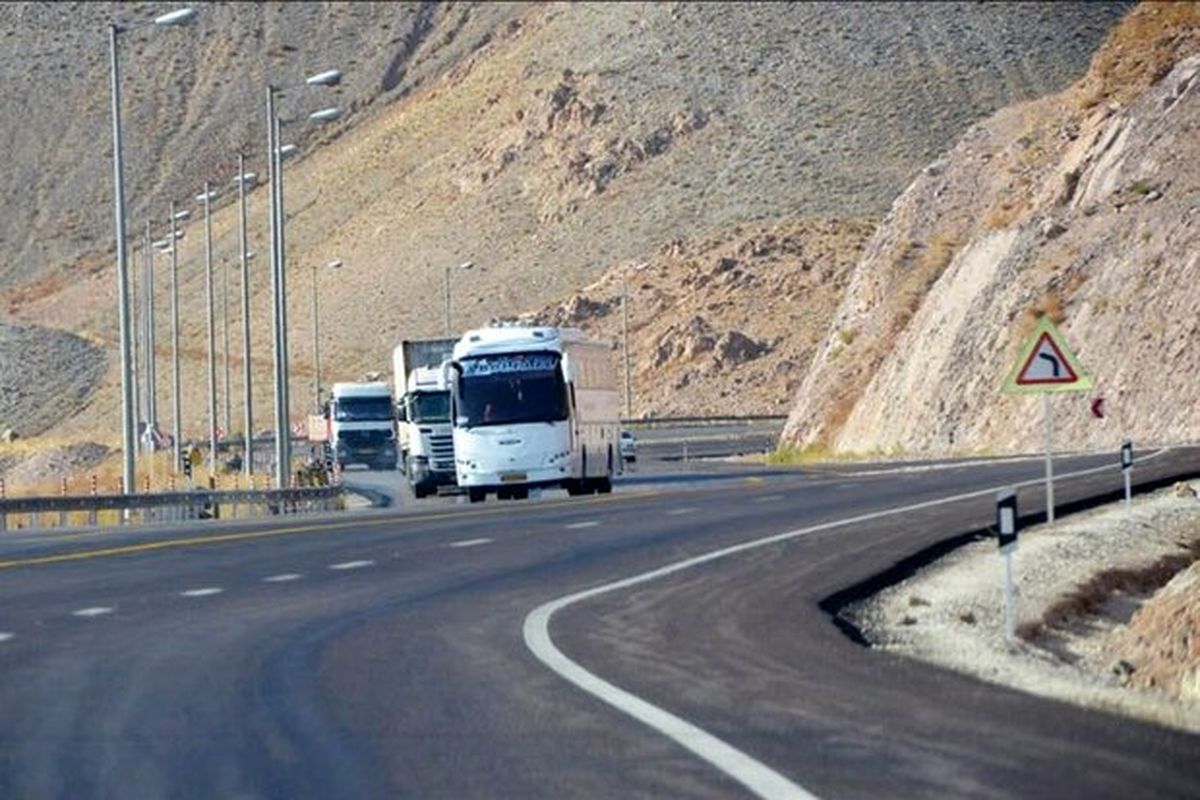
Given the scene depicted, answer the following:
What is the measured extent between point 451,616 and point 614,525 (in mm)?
13969

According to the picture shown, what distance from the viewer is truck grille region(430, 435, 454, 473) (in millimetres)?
63688

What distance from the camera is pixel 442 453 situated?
64.0 m

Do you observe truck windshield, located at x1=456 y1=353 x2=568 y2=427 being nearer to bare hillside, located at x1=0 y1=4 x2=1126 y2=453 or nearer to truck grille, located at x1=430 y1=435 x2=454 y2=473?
truck grille, located at x1=430 y1=435 x2=454 y2=473

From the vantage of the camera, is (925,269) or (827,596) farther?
(925,269)

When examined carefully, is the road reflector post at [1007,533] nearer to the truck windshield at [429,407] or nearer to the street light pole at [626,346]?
the truck windshield at [429,407]

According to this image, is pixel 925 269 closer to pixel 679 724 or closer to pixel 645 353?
pixel 645 353

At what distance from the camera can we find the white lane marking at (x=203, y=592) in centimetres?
2475

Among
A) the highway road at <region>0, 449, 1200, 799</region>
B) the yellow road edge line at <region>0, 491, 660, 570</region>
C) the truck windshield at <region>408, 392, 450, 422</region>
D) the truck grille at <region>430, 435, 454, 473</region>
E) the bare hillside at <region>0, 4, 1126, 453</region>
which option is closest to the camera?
the highway road at <region>0, 449, 1200, 799</region>

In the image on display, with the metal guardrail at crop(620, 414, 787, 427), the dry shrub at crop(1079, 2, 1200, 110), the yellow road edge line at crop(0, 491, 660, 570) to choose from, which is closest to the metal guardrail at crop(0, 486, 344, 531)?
the yellow road edge line at crop(0, 491, 660, 570)

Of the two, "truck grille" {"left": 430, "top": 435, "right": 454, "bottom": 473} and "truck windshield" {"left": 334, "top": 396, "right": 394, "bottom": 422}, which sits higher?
"truck windshield" {"left": 334, "top": 396, "right": 394, "bottom": 422}

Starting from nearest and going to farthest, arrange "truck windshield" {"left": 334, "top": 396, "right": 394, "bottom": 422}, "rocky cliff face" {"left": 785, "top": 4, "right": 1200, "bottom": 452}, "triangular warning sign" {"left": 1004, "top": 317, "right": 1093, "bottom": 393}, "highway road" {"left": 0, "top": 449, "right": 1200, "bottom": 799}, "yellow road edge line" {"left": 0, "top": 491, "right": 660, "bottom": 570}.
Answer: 1. "highway road" {"left": 0, "top": 449, "right": 1200, "bottom": 799}
2. "yellow road edge line" {"left": 0, "top": 491, "right": 660, "bottom": 570}
3. "triangular warning sign" {"left": 1004, "top": 317, "right": 1093, "bottom": 393}
4. "rocky cliff face" {"left": 785, "top": 4, "right": 1200, "bottom": 452}
5. "truck windshield" {"left": 334, "top": 396, "right": 394, "bottom": 422}

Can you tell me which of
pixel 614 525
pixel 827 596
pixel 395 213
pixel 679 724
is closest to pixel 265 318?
pixel 395 213

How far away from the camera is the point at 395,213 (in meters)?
146

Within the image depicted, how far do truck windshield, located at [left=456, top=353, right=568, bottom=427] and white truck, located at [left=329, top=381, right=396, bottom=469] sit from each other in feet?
114
